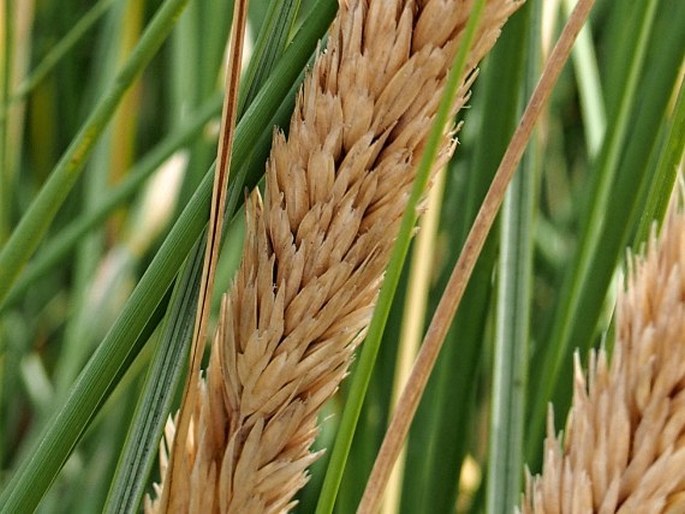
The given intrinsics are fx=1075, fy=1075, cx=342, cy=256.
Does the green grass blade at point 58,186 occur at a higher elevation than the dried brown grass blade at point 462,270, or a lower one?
higher

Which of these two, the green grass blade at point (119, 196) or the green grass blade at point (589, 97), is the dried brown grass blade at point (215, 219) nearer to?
the green grass blade at point (119, 196)

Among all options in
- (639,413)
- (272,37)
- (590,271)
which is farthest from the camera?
(590,271)

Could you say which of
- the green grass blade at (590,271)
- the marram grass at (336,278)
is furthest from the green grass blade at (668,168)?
the green grass blade at (590,271)

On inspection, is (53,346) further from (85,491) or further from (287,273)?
(287,273)

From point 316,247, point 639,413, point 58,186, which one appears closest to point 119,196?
point 58,186

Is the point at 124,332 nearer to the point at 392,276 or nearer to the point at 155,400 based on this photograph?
the point at 155,400

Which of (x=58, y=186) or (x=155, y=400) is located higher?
(x=58, y=186)
